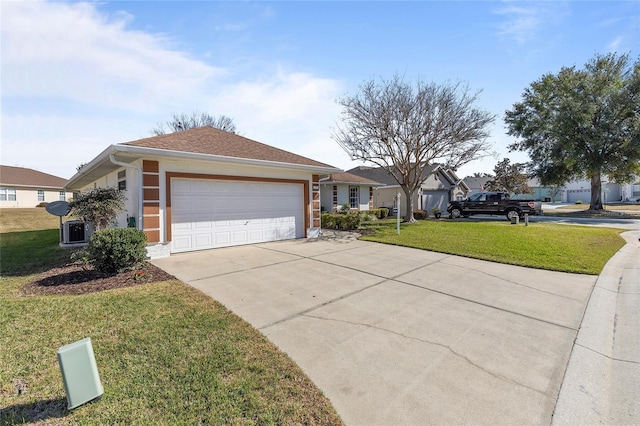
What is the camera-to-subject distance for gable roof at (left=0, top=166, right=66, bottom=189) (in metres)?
27.9

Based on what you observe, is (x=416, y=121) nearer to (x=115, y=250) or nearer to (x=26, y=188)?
(x=115, y=250)

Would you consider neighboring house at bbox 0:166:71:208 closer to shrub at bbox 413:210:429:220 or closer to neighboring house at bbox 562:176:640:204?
shrub at bbox 413:210:429:220

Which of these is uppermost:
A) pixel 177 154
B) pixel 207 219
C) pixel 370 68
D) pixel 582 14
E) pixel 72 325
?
pixel 370 68

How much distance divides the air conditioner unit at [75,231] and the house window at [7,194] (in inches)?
1028

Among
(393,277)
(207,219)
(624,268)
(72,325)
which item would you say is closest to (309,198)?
(207,219)

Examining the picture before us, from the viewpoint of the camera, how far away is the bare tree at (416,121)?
15133 millimetres

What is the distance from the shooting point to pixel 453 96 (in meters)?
15.1

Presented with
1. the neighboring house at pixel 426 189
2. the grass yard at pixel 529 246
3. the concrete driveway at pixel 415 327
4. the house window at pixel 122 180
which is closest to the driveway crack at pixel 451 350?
the concrete driveway at pixel 415 327

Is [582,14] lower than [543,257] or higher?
higher

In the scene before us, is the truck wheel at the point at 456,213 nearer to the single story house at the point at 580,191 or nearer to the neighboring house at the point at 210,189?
the neighboring house at the point at 210,189

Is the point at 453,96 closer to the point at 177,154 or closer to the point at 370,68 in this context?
the point at 370,68

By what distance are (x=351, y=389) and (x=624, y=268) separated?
8890 millimetres

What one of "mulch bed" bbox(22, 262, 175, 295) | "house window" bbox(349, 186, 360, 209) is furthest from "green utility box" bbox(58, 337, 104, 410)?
"house window" bbox(349, 186, 360, 209)

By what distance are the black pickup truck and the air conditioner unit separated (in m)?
22.1
